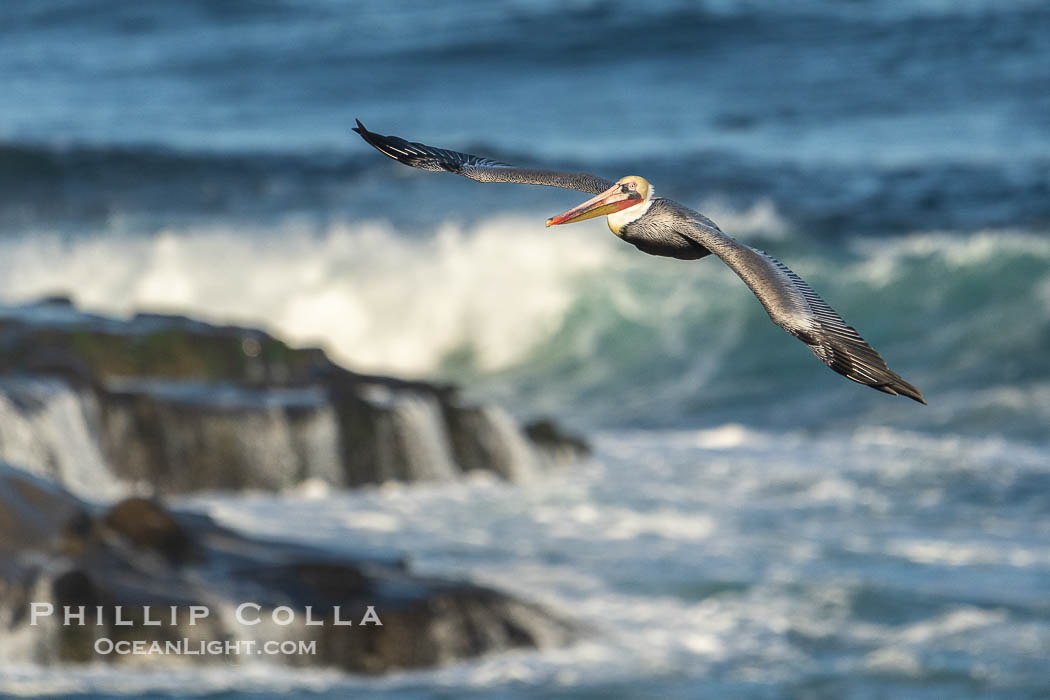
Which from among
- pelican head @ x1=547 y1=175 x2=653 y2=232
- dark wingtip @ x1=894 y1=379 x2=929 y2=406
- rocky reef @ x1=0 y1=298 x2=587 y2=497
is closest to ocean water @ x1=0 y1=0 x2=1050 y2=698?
rocky reef @ x1=0 y1=298 x2=587 y2=497

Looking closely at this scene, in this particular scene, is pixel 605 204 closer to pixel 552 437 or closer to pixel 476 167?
pixel 476 167

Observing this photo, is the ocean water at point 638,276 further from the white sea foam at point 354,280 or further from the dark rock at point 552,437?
the dark rock at point 552,437

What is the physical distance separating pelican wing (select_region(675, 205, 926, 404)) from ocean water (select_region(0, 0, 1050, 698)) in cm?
802

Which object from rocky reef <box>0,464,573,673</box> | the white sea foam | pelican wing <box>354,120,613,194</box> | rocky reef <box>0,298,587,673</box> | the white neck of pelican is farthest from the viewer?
the white sea foam

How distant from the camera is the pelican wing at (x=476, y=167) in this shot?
22.9 feet

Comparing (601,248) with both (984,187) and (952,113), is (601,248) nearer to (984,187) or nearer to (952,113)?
→ (984,187)

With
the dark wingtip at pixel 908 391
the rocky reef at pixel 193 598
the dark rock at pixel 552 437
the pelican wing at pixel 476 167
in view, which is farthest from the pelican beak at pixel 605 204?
the dark rock at pixel 552 437

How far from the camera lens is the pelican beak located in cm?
644

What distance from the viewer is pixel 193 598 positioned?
43.7ft

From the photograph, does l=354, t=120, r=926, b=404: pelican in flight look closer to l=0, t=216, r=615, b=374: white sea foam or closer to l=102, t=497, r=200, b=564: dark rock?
l=102, t=497, r=200, b=564: dark rock

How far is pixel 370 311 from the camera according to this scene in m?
31.5

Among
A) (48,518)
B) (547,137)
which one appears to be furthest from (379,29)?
(48,518)

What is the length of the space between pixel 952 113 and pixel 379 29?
56.5ft

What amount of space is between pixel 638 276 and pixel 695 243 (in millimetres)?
24981
